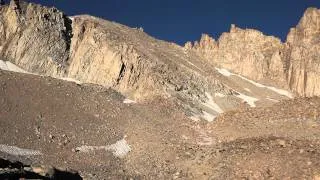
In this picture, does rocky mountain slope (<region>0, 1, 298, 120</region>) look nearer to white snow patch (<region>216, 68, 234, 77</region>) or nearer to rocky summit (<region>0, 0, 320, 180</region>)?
rocky summit (<region>0, 0, 320, 180</region>)

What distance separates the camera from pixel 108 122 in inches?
2028

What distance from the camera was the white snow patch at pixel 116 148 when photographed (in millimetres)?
43756

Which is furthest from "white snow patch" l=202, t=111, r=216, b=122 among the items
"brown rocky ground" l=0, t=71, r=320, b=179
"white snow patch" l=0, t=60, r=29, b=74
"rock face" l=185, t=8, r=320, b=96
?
"rock face" l=185, t=8, r=320, b=96

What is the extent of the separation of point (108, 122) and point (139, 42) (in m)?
47.6

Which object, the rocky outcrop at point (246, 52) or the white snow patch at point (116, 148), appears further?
the rocky outcrop at point (246, 52)

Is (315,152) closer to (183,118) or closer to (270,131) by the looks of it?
(270,131)

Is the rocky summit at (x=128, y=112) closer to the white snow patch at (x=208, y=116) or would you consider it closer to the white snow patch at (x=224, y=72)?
the white snow patch at (x=208, y=116)

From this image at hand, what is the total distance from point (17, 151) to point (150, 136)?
40.8 feet

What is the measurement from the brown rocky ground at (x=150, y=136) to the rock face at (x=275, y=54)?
7103 centimetres

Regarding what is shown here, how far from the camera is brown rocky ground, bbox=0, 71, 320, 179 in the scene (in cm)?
3622

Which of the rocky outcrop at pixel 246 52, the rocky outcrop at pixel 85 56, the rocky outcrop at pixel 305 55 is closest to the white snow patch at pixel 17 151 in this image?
the rocky outcrop at pixel 85 56

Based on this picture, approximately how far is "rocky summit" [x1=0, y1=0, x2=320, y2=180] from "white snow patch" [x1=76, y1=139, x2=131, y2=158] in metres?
0.10

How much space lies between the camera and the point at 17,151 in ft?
130

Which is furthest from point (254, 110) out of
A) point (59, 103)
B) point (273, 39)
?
point (273, 39)
